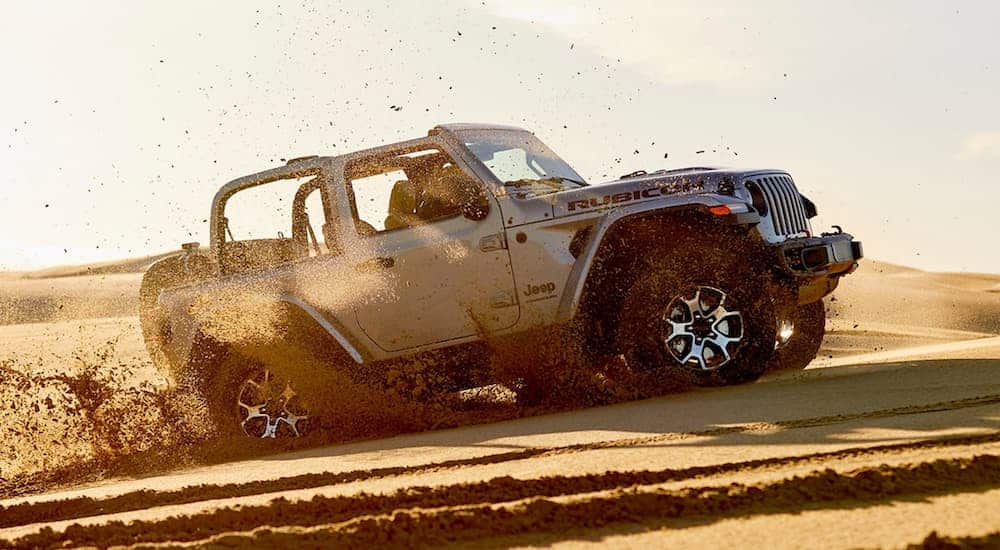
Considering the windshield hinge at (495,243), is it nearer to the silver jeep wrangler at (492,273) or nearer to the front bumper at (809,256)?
the silver jeep wrangler at (492,273)

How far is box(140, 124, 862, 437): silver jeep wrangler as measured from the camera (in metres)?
7.71

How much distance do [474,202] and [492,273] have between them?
1.67 feet

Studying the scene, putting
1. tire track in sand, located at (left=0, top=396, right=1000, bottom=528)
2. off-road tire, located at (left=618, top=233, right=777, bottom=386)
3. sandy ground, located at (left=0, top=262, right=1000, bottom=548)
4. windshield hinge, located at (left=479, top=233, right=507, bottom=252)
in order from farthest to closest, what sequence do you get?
1. windshield hinge, located at (left=479, top=233, right=507, bottom=252)
2. off-road tire, located at (left=618, top=233, right=777, bottom=386)
3. tire track in sand, located at (left=0, top=396, right=1000, bottom=528)
4. sandy ground, located at (left=0, top=262, right=1000, bottom=548)

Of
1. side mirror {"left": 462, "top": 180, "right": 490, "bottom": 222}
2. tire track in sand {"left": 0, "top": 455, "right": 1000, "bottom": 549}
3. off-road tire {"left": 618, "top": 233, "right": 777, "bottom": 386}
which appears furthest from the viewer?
side mirror {"left": 462, "top": 180, "right": 490, "bottom": 222}

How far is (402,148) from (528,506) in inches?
187

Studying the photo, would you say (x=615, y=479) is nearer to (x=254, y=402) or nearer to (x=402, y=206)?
(x=402, y=206)

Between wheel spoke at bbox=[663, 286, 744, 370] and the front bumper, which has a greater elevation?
the front bumper

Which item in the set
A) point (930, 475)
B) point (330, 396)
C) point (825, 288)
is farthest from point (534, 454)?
point (825, 288)

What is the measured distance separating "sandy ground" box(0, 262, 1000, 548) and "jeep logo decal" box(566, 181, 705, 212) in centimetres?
127

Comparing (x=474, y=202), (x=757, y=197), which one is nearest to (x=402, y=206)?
(x=474, y=202)

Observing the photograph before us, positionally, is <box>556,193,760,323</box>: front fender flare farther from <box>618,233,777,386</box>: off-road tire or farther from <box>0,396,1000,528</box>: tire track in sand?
<box>0,396,1000,528</box>: tire track in sand

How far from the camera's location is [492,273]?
26.2ft

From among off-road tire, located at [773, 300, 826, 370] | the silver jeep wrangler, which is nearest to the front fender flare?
the silver jeep wrangler

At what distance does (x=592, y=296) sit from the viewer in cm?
788
